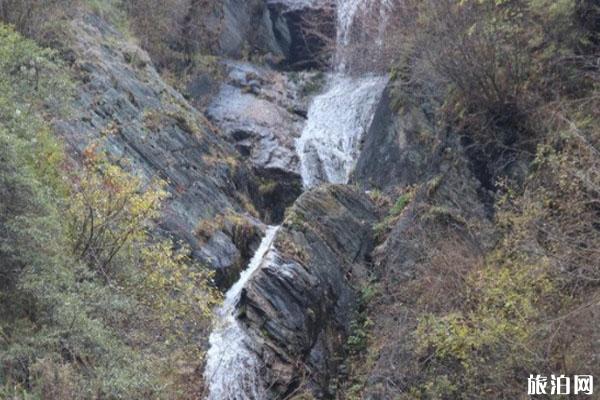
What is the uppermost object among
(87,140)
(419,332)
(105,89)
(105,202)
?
(105,89)

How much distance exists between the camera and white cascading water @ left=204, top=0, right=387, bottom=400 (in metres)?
9.72

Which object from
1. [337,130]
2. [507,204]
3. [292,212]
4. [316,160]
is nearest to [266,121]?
[337,130]

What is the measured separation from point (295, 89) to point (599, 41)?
41.0 feet

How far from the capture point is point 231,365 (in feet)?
32.2

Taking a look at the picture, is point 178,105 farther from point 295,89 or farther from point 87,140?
point 295,89

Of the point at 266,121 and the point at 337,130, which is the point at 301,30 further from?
the point at 337,130

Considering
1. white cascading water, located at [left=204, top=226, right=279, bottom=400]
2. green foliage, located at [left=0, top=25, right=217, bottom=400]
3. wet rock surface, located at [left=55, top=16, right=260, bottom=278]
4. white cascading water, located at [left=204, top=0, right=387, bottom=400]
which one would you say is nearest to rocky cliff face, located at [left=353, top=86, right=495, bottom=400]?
white cascading water, located at [left=204, top=226, right=279, bottom=400]

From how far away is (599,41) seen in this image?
11.0m

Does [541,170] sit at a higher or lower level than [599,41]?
lower

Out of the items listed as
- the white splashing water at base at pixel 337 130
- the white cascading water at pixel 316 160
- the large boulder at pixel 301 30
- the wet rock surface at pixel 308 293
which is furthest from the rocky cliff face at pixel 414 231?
the large boulder at pixel 301 30

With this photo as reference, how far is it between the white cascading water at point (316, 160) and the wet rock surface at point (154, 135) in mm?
1317

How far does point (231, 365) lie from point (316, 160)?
31.3 feet

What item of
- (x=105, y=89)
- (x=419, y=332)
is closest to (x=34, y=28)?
(x=105, y=89)

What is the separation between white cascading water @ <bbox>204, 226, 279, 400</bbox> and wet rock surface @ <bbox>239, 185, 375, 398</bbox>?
0.16m
